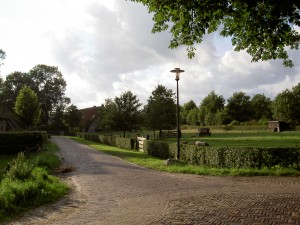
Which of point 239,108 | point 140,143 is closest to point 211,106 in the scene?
point 239,108

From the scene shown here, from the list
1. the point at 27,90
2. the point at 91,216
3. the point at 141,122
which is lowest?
the point at 91,216

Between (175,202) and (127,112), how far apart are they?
33.1 m

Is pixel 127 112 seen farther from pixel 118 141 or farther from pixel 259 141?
pixel 259 141

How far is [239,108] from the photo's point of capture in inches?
4166

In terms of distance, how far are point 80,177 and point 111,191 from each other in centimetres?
398

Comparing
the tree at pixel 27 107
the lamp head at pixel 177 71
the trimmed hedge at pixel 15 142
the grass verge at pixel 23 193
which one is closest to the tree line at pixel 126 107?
the tree at pixel 27 107

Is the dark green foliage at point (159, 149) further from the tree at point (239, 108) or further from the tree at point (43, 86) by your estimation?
the tree at point (239, 108)

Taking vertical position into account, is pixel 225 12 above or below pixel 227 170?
above

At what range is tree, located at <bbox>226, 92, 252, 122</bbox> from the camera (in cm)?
10444

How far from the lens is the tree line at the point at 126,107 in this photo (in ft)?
140

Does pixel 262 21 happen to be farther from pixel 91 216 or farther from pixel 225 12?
pixel 91 216

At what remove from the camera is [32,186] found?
394 inches

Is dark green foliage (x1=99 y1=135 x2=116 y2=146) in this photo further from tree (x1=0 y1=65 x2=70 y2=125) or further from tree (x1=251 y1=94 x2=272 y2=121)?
tree (x1=251 y1=94 x2=272 y2=121)

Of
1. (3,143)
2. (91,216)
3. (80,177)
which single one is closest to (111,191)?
(91,216)
